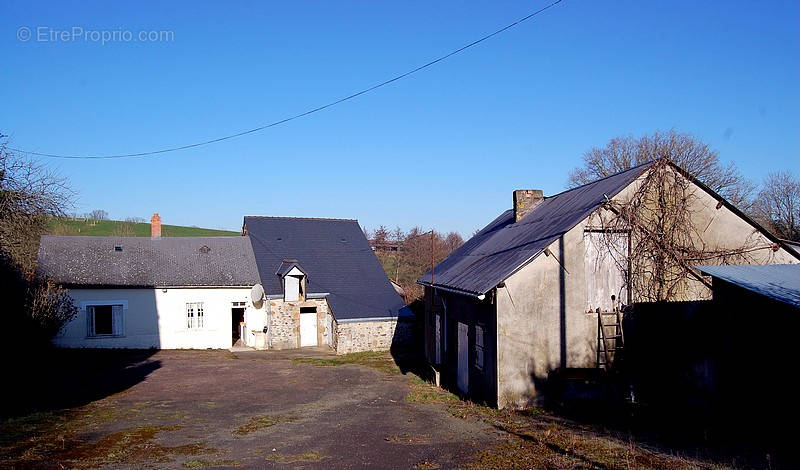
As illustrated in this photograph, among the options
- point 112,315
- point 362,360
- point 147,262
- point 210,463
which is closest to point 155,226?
point 147,262

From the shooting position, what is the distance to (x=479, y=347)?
1487 cm

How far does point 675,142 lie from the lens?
37875 millimetres

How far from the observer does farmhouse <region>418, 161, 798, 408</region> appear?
13.3 m

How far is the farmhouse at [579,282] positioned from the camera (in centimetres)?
1328

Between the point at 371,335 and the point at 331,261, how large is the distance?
592 centimetres

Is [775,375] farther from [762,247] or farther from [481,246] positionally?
[481,246]

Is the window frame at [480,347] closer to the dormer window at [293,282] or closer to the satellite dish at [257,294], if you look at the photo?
the dormer window at [293,282]

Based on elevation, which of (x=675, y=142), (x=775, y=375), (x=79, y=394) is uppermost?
(x=675, y=142)

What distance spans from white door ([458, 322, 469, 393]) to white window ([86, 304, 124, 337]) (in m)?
18.0

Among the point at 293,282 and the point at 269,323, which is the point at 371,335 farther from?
the point at 269,323

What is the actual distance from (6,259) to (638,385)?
18714 millimetres

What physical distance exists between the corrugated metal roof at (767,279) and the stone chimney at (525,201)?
8557 millimetres

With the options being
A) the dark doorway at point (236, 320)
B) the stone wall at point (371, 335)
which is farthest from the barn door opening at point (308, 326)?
the dark doorway at point (236, 320)

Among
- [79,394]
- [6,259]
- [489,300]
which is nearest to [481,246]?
[489,300]
